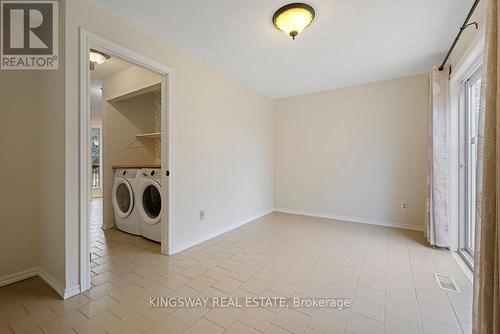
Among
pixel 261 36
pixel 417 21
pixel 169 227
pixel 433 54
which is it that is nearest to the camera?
pixel 417 21

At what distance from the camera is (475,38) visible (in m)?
1.76

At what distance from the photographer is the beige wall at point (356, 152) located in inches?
129

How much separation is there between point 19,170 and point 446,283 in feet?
12.6

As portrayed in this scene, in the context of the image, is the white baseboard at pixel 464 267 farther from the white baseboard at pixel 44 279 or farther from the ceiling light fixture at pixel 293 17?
the white baseboard at pixel 44 279

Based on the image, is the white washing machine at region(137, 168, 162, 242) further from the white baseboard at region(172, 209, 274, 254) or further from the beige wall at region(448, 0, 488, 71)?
the beige wall at region(448, 0, 488, 71)

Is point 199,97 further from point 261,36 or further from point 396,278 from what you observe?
point 396,278

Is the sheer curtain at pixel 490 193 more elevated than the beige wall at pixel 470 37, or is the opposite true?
the beige wall at pixel 470 37

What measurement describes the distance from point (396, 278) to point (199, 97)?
2838mm

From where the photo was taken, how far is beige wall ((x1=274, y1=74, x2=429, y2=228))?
3.27m

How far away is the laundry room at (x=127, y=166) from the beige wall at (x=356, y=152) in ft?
8.18

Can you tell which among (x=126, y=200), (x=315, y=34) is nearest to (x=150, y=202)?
(x=126, y=200)

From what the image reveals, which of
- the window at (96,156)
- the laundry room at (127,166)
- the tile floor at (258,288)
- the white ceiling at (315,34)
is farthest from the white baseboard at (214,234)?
the window at (96,156)

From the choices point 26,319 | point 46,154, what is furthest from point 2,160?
point 26,319

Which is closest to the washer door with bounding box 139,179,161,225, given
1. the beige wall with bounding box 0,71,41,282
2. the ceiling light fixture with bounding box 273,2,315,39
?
the beige wall with bounding box 0,71,41,282
